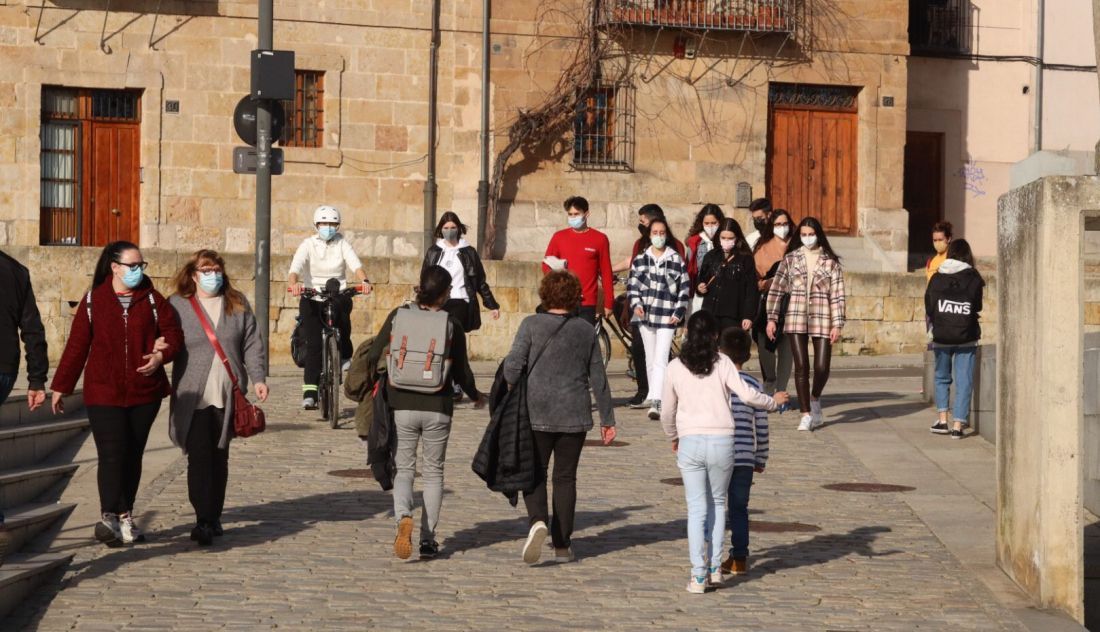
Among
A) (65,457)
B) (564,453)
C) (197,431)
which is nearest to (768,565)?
(564,453)

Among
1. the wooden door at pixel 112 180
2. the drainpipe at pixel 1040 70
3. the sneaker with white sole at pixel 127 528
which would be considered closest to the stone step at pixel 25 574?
the sneaker with white sole at pixel 127 528

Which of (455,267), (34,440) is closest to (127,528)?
(34,440)

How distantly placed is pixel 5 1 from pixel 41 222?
10.5ft

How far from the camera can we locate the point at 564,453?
1041 cm

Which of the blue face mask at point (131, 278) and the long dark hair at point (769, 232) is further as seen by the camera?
the long dark hair at point (769, 232)

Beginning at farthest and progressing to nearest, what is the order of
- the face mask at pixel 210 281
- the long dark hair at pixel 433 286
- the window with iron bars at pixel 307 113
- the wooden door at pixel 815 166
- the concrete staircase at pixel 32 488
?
the wooden door at pixel 815 166, the window with iron bars at pixel 307 113, the face mask at pixel 210 281, the long dark hair at pixel 433 286, the concrete staircase at pixel 32 488

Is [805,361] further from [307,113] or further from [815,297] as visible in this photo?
[307,113]

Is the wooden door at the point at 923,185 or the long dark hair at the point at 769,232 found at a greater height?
the wooden door at the point at 923,185

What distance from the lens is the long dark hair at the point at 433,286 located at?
10.5 meters

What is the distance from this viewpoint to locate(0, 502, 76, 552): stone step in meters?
10.0

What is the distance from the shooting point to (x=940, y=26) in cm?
3369

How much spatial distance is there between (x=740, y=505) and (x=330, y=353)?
6.37 meters

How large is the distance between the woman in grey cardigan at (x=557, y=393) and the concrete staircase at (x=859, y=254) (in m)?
19.5

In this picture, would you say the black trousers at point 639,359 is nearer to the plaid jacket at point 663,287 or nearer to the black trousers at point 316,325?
the plaid jacket at point 663,287
